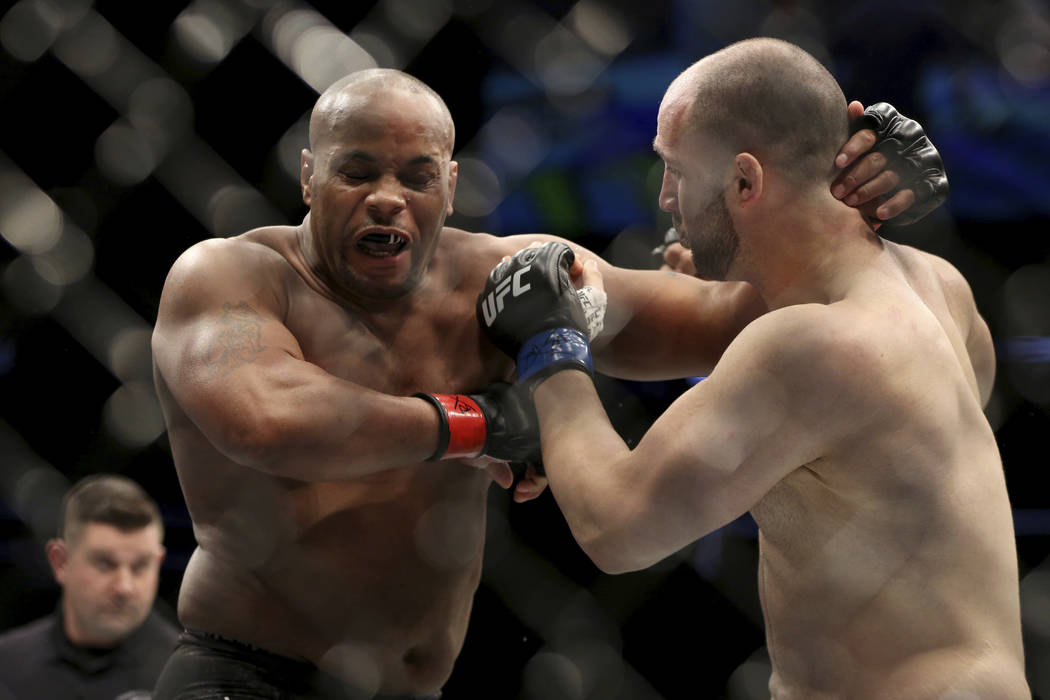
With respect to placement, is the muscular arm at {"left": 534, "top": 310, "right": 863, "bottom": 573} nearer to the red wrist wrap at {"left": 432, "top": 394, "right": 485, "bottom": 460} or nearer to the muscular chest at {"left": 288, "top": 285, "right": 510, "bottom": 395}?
the red wrist wrap at {"left": 432, "top": 394, "right": 485, "bottom": 460}

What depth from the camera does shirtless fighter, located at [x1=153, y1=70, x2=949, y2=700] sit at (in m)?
1.58

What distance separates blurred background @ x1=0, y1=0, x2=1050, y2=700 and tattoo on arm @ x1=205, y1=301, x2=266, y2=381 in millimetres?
1366

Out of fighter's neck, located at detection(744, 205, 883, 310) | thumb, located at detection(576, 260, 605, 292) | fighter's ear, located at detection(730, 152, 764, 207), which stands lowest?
thumb, located at detection(576, 260, 605, 292)

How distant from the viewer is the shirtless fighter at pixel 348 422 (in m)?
1.58

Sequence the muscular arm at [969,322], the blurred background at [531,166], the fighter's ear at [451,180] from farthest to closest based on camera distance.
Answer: the blurred background at [531,166] → the fighter's ear at [451,180] → the muscular arm at [969,322]

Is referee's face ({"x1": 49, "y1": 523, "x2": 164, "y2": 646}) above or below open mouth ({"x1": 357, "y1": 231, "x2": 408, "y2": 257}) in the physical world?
below

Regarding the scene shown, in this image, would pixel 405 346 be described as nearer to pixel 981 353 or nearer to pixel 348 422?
pixel 348 422

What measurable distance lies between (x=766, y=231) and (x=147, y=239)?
209cm

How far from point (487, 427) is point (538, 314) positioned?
0.19 m

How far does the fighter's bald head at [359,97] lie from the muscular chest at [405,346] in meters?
0.27

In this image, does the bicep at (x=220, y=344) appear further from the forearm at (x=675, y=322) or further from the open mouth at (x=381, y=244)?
the forearm at (x=675, y=322)

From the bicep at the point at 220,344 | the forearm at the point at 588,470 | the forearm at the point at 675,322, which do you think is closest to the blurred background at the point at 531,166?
the forearm at the point at 675,322

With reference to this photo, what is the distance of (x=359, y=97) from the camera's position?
1.69 meters

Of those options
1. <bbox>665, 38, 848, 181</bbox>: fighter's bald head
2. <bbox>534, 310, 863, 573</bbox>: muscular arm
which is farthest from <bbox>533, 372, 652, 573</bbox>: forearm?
<bbox>665, 38, 848, 181</bbox>: fighter's bald head
